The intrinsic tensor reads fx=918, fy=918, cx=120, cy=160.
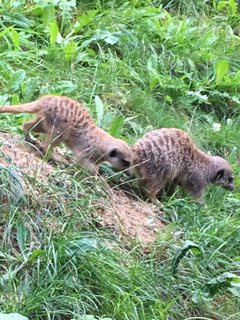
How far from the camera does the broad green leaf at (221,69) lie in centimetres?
724

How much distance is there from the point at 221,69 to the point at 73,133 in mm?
2305

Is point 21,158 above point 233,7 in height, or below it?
above

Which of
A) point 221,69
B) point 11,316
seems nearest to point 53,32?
point 221,69

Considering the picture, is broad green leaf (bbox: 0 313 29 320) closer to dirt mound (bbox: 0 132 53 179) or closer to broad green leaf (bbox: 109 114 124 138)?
dirt mound (bbox: 0 132 53 179)

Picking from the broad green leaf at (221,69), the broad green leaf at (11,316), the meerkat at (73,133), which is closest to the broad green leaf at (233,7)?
the broad green leaf at (221,69)

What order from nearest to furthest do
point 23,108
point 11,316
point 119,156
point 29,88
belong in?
point 11,316 < point 23,108 < point 119,156 < point 29,88

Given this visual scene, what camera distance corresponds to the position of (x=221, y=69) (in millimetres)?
7301

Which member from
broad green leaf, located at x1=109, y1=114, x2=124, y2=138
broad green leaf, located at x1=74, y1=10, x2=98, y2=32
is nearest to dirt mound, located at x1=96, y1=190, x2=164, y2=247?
broad green leaf, located at x1=109, y1=114, x2=124, y2=138

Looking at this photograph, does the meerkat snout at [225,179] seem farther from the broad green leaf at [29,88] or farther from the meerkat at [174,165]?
Result: the broad green leaf at [29,88]

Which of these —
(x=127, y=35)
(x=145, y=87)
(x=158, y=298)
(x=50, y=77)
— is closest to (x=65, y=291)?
(x=158, y=298)

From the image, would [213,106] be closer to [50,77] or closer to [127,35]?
[127,35]

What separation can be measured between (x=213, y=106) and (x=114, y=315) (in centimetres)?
333

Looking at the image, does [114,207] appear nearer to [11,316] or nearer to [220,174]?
[220,174]

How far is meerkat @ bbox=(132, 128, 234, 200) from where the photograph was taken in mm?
5559
